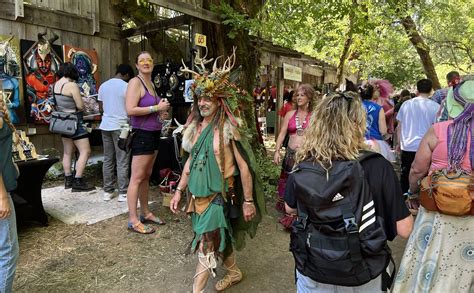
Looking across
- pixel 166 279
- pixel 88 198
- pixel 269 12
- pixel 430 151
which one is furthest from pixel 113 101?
pixel 430 151

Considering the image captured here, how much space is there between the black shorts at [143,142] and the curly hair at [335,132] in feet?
7.48

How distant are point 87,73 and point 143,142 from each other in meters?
3.37

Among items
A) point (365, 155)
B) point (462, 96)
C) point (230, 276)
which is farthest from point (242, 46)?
point (365, 155)

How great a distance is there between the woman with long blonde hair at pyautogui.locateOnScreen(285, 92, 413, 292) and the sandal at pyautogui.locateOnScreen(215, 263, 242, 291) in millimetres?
1202

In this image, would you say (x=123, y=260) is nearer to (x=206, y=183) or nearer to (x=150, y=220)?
(x=150, y=220)

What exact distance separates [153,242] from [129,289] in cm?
84

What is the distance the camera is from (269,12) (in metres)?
6.41

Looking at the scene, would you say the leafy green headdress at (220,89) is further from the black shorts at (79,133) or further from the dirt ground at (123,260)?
the black shorts at (79,133)

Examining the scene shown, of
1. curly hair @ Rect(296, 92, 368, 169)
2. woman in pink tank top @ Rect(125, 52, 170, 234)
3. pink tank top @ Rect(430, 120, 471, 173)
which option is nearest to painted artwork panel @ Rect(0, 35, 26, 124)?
woman in pink tank top @ Rect(125, 52, 170, 234)

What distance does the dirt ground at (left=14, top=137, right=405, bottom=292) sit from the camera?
9.75 feet

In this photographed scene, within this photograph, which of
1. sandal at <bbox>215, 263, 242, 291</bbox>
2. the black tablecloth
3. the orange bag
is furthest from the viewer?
the black tablecloth

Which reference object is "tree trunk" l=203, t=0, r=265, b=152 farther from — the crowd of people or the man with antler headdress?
the man with antler headdress

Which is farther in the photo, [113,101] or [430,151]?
[113,101]

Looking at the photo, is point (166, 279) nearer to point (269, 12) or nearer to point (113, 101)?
point (113, 101)
